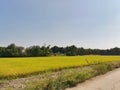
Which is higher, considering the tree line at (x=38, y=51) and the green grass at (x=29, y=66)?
the tree line at (x=38, y=51)

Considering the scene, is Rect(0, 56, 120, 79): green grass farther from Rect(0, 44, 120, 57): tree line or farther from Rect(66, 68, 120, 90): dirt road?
Rect(0, 44, 120, 57): tree line

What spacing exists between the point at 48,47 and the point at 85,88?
76.9 meters

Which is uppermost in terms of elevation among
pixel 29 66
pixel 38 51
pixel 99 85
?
pixel 38 51

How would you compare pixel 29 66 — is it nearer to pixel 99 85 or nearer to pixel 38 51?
pixel 99 85

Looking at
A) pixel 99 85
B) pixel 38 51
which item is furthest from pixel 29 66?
pixel 38 51

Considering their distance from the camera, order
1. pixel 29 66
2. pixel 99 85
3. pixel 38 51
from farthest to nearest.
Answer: pixel 38 51 < pixel 29 66 < pixel 99 85

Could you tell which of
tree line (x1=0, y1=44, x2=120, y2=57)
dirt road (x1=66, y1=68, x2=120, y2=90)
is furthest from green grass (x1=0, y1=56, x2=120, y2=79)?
tree line (x1=0, y1=44, x2=120, y2=57)

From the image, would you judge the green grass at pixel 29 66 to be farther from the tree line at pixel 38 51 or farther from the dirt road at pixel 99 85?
the tree line at pixel 38 51

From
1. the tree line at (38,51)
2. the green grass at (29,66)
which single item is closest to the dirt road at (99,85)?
the green grass at (29,66)

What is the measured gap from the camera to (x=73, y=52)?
97812mm

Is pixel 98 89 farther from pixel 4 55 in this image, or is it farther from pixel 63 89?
pixel 4 55

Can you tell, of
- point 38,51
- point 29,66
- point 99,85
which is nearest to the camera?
point 99,85

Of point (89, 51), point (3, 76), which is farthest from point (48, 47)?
point (3, 76)

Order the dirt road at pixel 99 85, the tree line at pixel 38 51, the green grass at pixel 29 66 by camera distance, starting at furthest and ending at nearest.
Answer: the tree line at pixel 38 51 < the green grass at pixel 29 66 < the dirt road at pixel 99 85
